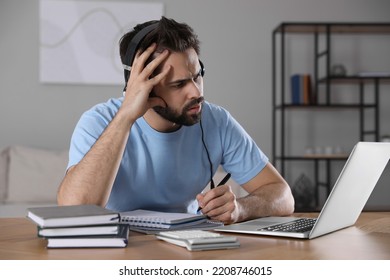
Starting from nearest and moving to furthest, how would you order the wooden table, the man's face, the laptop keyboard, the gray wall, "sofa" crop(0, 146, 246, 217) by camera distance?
1. the wooden table
2. the laptop keyboard
3. the man's face
4. "sofa" crop(0, 146, 246, 217)
5. the gray wall

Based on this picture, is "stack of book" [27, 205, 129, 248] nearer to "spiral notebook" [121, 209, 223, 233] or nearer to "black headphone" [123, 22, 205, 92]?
"spiral notebook" [121, 209, 223, 233]

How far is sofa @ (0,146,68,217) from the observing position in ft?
13.1

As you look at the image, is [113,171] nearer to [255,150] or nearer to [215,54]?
[255,150]

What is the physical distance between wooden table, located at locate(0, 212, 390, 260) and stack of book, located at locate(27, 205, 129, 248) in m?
0.02

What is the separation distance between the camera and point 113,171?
5.15ft

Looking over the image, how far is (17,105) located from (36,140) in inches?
11.7

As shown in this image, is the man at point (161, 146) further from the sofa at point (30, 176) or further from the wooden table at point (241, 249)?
the sofa at point (30, 176)

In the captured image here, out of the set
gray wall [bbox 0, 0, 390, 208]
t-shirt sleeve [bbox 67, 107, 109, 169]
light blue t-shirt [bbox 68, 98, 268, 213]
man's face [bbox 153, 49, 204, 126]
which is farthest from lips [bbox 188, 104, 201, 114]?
→ gray wall [bbox 0, 0, 390, 208]

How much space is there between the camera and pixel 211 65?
4648 mm

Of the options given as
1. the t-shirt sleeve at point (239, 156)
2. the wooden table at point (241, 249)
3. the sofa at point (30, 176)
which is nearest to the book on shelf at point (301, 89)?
the sofa at point (30, 176)

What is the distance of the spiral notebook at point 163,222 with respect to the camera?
129cm

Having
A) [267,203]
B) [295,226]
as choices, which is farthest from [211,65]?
[295,226]
